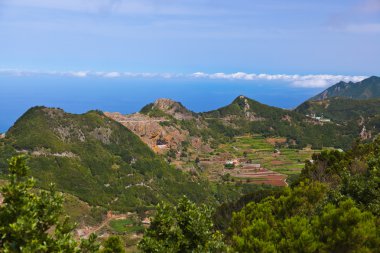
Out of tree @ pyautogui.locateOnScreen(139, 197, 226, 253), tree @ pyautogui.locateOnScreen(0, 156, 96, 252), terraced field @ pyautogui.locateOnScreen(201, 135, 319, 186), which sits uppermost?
tree @ pyautogui.locateOnScreen(0, 156, 96, 252)

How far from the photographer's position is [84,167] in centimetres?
12106

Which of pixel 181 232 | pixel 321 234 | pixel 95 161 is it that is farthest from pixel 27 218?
pixel 95 161

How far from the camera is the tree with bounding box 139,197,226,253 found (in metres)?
17.8

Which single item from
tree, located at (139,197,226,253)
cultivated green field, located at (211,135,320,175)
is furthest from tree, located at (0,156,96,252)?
cultivated green field, located at (211,135,320,175)

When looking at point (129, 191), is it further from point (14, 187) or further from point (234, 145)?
point (14, 187)

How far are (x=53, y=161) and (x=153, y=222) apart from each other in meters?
102

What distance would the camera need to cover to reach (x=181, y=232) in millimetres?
18203

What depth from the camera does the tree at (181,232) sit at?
58.3ft

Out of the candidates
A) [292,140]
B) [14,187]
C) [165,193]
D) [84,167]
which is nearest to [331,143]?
[292,140]

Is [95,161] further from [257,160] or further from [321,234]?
[321,234]

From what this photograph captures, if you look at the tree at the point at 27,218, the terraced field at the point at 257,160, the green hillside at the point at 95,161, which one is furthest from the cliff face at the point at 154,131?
the tree at the point at 27,218

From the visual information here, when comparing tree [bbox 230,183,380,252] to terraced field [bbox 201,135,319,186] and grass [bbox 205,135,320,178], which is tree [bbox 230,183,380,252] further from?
grass [bbox 205,135,320,178]

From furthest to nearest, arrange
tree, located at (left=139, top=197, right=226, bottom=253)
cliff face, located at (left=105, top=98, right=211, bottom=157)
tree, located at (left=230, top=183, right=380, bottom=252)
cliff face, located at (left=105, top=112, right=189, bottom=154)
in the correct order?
cliff face, located at (left=105, top=98, right=211, bottom=157) < cliff face, located at (left=105, top=112, right=189, bottom=154) < tree, located at (left=139, top=197, right=226, bottom=253) < tree, located at (left=230, top=183, right=380, bottom=252)

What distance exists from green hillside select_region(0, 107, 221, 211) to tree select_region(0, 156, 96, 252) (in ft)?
285
